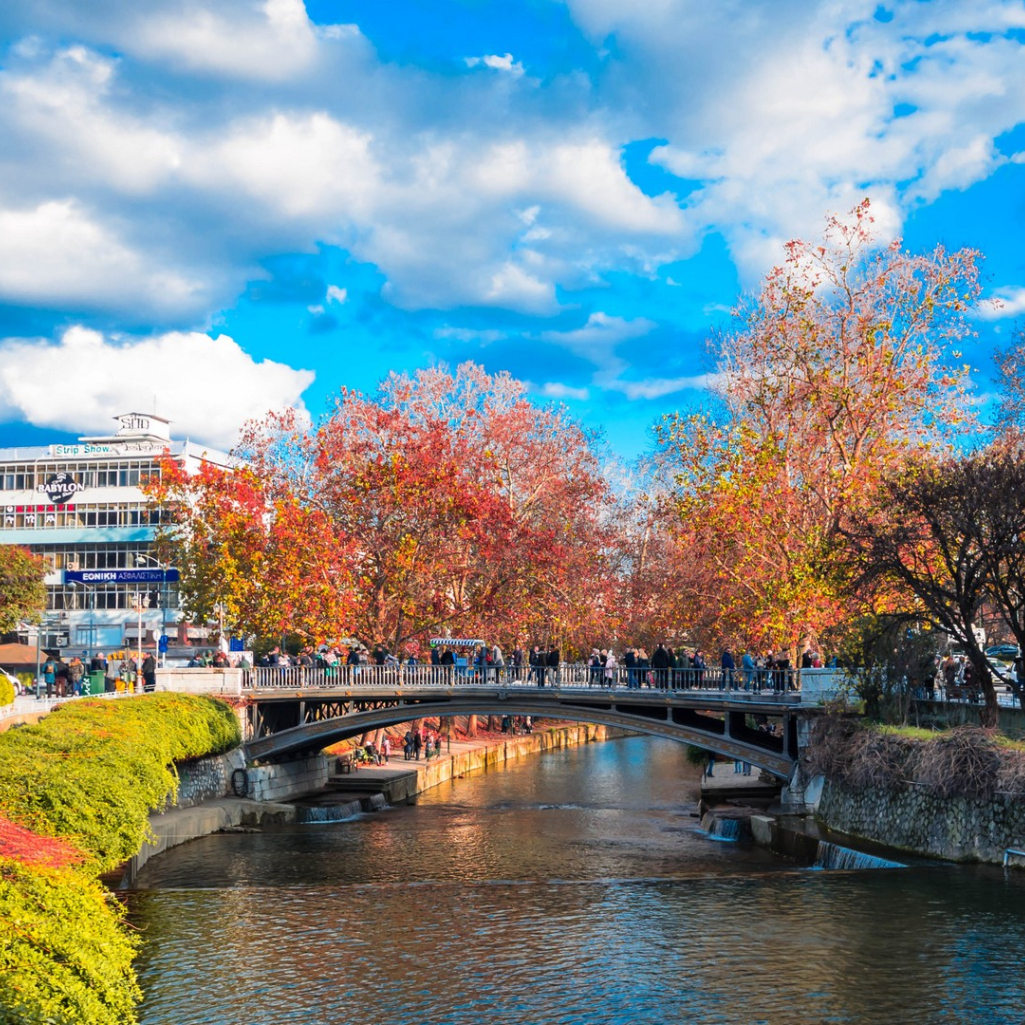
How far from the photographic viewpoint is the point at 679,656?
48.6 metres

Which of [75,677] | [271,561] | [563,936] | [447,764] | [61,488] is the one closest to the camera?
[563,936]

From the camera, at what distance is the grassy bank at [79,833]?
14.0 m

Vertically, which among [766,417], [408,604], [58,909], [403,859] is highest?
[766,417]

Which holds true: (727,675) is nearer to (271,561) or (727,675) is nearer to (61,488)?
(271,561)

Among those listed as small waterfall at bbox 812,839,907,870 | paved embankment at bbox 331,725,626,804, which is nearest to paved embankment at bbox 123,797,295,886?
paved embankment at bbox 331,725,626,804

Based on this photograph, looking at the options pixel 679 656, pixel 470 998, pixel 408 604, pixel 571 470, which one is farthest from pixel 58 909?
pixel 571 470

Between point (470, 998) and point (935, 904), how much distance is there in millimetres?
11010

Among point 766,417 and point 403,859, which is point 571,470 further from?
point 403,859

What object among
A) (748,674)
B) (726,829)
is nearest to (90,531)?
(748,674)

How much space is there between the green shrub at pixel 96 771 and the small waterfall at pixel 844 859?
17557mm

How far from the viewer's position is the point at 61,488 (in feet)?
288

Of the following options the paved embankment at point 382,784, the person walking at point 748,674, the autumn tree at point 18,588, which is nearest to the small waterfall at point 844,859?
the person walking at point 748,674

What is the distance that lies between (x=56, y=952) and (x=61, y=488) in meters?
78.2

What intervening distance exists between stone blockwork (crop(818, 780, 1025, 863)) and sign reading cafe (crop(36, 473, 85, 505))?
6707 cm
